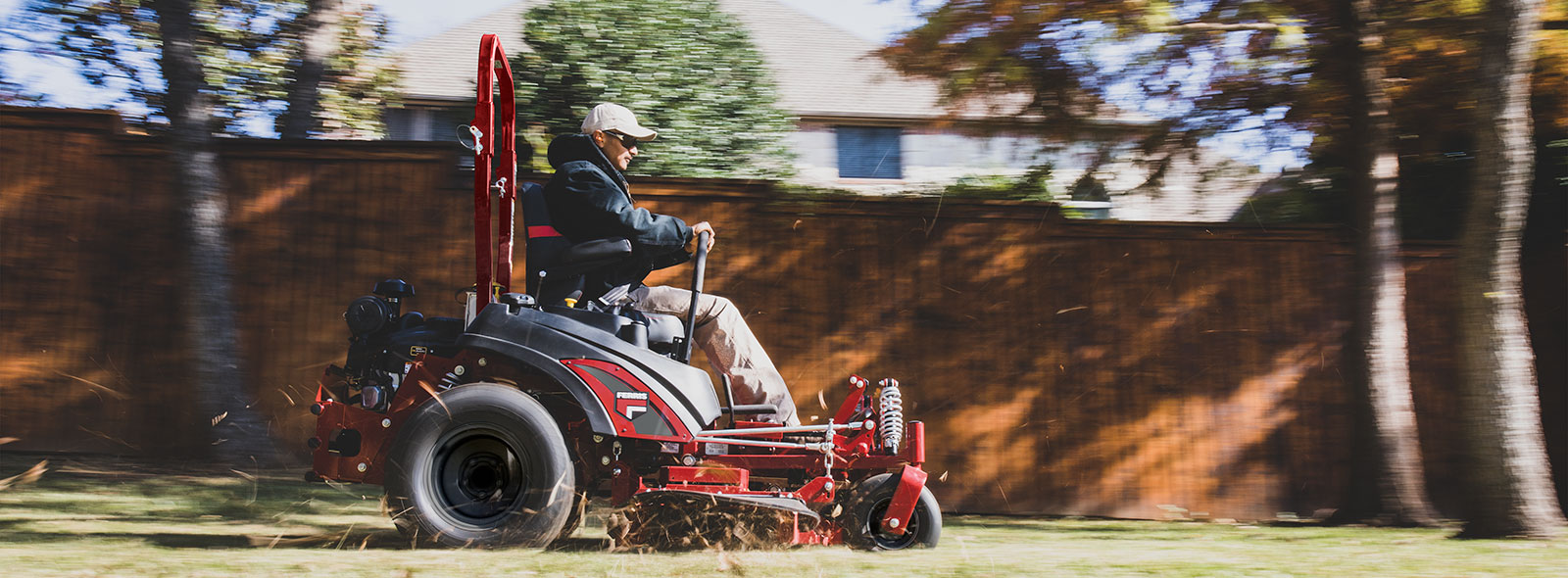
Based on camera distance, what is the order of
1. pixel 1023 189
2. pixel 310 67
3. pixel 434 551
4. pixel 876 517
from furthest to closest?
pixel 310 67
pixel 1023 189
pixel 876 517
pixel 434 551

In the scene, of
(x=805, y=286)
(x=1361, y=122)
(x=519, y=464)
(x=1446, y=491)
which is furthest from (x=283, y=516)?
(x=1446, y=491)

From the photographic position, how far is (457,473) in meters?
3.70

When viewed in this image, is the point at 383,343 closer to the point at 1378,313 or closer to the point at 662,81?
the point at 662,81

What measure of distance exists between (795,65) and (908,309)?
848 cm

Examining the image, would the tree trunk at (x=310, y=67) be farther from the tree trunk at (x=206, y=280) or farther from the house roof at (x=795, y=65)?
the house roof at (x=795, y=65)

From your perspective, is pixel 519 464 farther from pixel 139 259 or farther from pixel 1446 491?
pixel 1446 491

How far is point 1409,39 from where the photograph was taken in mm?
5797

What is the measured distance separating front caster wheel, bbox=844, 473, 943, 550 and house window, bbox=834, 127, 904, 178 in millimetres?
9688

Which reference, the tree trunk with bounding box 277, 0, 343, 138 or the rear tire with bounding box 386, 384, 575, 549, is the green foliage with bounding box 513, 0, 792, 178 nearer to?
the tree trunk with bounding box 277, 0, 343, 138

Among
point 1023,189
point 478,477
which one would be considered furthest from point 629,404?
point 1023,189

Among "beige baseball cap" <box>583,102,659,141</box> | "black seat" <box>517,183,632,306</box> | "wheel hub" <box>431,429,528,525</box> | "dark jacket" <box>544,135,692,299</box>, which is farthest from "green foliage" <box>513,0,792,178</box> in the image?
"wheel hub" <box>431,429,528,525</box>

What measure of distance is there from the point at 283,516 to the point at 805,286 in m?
3.07

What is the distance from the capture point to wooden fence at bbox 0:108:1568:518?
5.80 meters

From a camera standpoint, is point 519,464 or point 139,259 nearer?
point 519,464
